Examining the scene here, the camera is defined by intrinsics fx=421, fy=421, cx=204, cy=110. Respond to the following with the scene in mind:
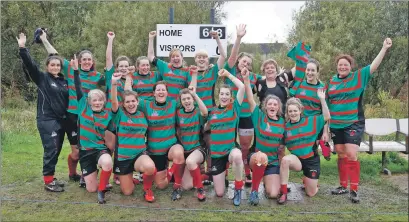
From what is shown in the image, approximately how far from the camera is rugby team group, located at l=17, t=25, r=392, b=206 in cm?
504

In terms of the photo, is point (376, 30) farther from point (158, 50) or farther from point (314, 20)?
point (158, 50)

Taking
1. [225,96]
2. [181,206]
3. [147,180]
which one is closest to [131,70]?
[225,96]

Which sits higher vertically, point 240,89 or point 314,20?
point 314,20

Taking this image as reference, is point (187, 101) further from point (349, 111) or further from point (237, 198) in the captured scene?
point (349, 111)

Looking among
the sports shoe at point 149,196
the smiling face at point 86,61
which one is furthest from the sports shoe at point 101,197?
the smiling face at point 86,61

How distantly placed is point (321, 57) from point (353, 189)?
47.1 feet

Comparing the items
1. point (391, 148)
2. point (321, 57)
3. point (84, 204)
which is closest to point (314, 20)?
point (321, 57)

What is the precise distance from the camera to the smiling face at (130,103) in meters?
5.02

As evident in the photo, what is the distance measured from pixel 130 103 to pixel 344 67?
2.70m

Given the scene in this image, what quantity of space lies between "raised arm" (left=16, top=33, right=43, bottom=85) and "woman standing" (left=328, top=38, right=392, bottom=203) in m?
3.69

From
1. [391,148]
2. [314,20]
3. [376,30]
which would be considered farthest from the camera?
[314,20]

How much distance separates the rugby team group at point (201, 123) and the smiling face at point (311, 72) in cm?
1

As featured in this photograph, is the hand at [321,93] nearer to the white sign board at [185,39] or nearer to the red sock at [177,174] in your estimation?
the red sock at [177,174]

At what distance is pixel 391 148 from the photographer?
6.16 metres
